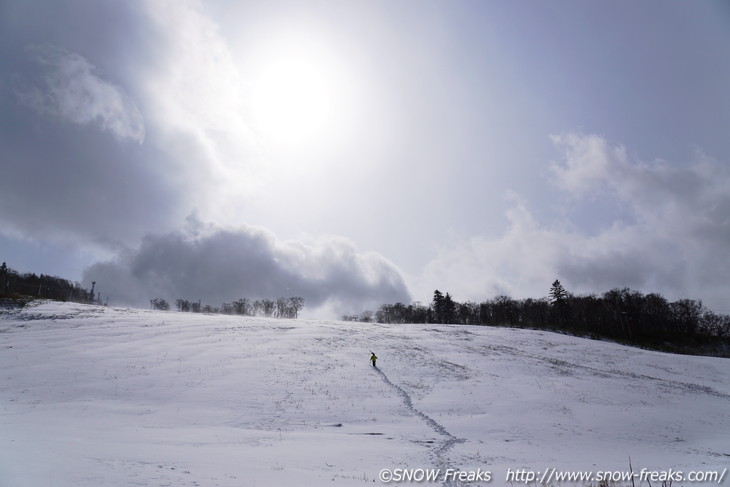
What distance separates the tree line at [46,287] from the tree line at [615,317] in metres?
137

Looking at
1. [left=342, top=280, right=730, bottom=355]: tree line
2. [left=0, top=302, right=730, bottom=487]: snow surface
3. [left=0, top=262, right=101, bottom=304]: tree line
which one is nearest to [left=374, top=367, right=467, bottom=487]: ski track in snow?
[left=0, top=302, right=730, bottom=487]: snow surface

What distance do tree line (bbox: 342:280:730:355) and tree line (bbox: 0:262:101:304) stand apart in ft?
449

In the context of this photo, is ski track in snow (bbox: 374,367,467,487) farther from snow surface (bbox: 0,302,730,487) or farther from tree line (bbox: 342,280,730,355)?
tree line (bbox: 342,280,730,355)

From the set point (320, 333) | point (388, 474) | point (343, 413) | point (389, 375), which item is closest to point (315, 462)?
point (388, 474)

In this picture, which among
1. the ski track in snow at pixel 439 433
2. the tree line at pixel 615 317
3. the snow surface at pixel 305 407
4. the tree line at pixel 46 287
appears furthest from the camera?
the tree line at pixel 46 287

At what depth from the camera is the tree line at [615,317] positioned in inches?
3755

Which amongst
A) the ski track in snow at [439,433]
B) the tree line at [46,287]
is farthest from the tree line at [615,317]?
the tree line at [46,287]

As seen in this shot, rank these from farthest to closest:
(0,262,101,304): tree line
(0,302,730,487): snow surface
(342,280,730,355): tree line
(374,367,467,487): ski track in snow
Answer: (0,262,101,304): tree line < (342,280,730,355): tree line < (374,367,467,487): ski track in snow < (0,302,730,487): snow surface

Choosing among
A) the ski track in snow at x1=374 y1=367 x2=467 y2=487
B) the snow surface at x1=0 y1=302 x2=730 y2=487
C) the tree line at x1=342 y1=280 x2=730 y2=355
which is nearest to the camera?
the snow surface at x1=0 y1=302 x2=730 y2=487

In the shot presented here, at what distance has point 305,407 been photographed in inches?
784

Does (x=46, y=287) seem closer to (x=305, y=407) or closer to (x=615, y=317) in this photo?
(x=305, y=407)

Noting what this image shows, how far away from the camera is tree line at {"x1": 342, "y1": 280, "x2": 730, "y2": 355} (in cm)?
9538

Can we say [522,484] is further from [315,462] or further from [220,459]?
[220,459]

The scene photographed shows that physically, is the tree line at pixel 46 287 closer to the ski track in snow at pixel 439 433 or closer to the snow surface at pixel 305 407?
the snow surface at pixel 305 407
